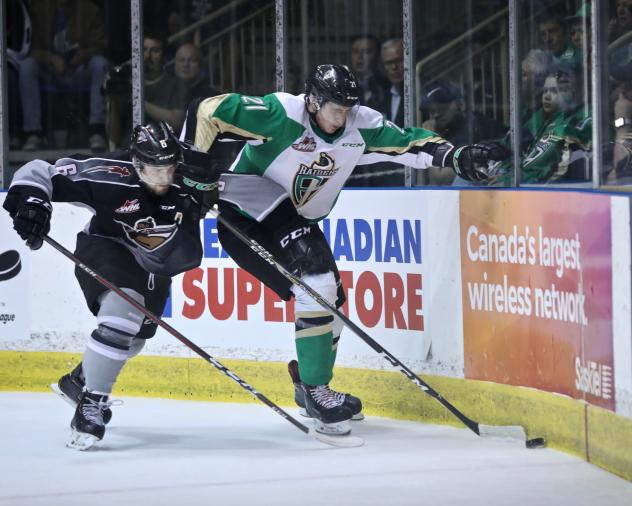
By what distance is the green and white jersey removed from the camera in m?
4.87

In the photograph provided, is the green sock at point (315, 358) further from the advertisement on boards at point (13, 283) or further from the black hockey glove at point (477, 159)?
the advertisement on boards at point (13, 283)

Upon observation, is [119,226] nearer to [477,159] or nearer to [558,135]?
[477,159]

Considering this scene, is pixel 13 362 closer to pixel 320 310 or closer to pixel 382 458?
pixel 320 310

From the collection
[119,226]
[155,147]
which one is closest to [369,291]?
[119,226]

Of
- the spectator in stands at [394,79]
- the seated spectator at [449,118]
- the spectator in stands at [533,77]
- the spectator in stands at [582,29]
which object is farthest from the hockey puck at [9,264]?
the spectator in stands at [582,29]

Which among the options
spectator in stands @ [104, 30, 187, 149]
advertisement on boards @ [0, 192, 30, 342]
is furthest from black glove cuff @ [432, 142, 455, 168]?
Result: advertisement on boards @ [0, 192, 30, 342]

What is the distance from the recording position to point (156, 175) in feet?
15.4

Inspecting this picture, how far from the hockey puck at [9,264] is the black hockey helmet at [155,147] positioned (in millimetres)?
1607

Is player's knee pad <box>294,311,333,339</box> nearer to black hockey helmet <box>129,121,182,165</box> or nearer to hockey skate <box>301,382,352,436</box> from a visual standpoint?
hockey skate <box>301,382,352,436</box>

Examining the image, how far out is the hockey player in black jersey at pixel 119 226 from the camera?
15.3 feet

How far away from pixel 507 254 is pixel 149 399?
1.79m

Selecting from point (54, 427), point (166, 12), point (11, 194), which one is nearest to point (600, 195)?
point (11, 194)

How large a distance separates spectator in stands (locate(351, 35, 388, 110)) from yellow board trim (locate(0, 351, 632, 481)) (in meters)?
1.18

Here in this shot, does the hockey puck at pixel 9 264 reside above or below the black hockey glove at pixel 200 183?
below
